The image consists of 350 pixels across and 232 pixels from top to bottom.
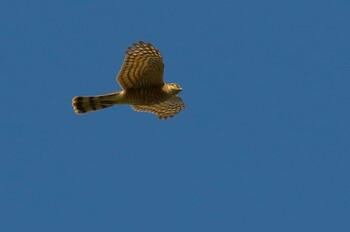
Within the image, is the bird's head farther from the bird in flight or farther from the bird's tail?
the bird's tail

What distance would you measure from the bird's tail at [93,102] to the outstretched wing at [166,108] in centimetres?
195

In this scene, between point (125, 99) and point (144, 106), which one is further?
point (144, 106)

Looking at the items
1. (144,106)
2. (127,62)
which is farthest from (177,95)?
(127,62)

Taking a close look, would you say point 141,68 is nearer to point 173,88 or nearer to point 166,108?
point 173,88

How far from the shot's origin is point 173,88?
2745 centimetres

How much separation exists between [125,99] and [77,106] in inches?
54.5

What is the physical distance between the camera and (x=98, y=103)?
1081 inches

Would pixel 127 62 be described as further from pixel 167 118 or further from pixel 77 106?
pixel 167 118

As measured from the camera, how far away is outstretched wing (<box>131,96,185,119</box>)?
29469 millimetres

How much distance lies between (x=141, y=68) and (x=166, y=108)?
3363mm

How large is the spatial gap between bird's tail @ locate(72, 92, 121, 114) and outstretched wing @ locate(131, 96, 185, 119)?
195cm

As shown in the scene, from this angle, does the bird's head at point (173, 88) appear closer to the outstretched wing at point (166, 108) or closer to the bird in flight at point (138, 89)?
the bird in flight at point (138, 89)

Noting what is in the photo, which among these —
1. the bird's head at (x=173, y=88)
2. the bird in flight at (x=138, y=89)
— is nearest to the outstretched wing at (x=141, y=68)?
the bird in flight at (x=138, y=89)

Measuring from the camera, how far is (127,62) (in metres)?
26.6
